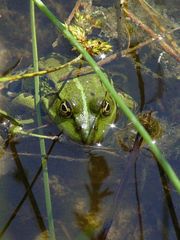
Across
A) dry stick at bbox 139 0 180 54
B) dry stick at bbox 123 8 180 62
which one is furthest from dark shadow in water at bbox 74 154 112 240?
dry stick at bbox 139 0 180 54

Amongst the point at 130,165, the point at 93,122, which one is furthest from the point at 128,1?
the point at 130,165

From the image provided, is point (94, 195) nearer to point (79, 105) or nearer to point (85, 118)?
point (85, 118)

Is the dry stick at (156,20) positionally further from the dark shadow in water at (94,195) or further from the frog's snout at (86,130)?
the dark shadow in water at (94,195)

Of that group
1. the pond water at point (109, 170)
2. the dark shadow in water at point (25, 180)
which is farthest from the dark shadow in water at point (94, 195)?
the dark shadow in water at point (25, 180)

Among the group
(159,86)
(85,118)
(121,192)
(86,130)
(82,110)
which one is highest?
(159,86)

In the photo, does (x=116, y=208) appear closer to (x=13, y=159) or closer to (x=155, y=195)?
(x=155, y=195)

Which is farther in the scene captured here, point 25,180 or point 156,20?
point 156,20

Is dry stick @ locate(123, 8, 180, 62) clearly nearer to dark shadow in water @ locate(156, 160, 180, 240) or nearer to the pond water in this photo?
the pond water

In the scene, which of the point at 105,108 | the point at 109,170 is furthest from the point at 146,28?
the point at 109,170
